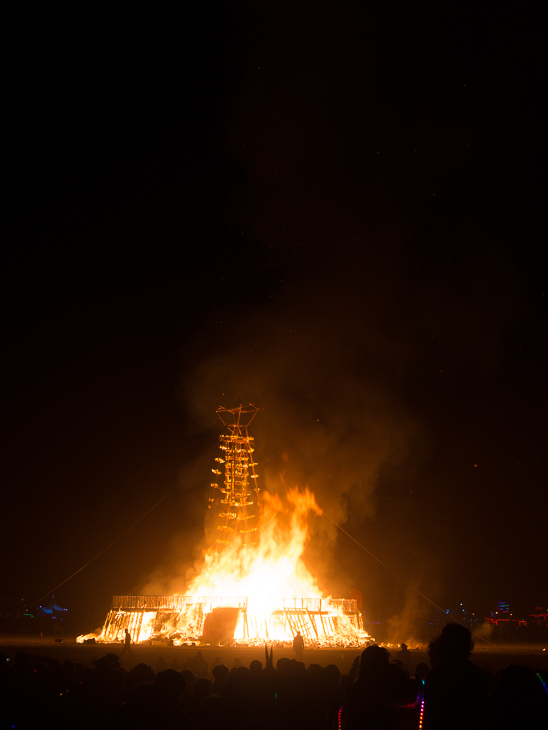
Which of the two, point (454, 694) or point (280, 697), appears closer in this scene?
point (454, 694)

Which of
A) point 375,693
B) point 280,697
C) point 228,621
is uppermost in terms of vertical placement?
point 375,693

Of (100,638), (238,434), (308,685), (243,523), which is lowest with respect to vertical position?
(100,638)

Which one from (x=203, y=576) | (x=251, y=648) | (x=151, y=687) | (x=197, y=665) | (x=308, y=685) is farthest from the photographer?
(x=203, y=576)

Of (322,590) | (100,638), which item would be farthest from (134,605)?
(322,590)

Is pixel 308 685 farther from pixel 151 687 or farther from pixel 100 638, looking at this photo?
pixel 100 638

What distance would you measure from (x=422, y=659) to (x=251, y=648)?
7.41 metres

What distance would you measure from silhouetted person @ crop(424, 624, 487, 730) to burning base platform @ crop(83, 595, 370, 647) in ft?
73.7

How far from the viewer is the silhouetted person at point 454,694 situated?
3248mm

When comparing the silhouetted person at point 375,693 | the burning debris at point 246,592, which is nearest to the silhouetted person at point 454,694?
the silhouetted person at point 375,693

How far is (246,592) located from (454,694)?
2895cm

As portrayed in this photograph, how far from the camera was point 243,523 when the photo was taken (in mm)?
33906

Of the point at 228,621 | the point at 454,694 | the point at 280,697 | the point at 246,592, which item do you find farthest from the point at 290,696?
the point at 246,592

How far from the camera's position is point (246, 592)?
99.8 ft

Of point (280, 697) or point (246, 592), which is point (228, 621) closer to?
point (246, 592)
